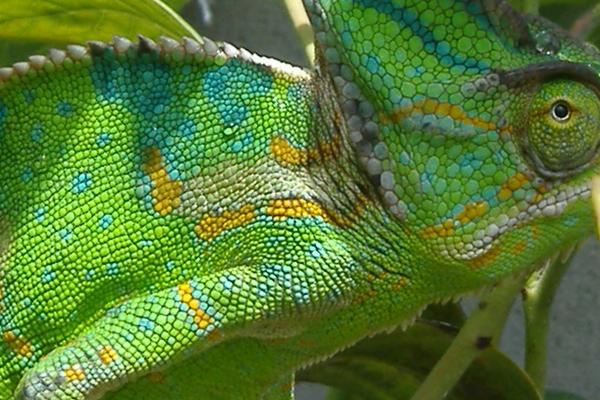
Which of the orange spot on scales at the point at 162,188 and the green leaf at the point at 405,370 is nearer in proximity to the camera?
the orange spot on scales at the point at 162,188

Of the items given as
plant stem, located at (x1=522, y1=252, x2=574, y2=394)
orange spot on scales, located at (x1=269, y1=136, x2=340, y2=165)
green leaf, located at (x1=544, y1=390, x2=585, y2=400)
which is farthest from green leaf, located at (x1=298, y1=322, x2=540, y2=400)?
orange spot on scales, located at (x1=269, y1=136, x2=340, y2=165)

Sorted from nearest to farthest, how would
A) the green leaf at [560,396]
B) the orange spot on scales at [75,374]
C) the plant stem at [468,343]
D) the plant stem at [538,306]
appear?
the orange spot on scales at [75,374]
the plant stem at [468,343]
the plant stem at [538,306]
the green leaf at [560,396]

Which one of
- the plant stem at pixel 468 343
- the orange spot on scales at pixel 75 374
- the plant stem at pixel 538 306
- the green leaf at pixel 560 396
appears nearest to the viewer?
the orange spot on scales at pixel 75 374

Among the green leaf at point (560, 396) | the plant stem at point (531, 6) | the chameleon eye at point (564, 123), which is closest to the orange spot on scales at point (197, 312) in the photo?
the chameleon eye at point (564, 123)

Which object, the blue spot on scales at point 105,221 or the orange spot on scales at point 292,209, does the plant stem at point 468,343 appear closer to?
the orange spot on scales at point 292,209

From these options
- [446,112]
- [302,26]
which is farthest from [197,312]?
[302,26]

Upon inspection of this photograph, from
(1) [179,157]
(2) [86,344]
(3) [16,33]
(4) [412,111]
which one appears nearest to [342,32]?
(4) [412,111]

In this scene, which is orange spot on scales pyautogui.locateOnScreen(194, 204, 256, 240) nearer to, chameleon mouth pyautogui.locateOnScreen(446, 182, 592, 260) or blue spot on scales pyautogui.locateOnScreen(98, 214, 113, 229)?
blue spot on scales pyautogui.locateOnScreen(98, 214, 113, 229)

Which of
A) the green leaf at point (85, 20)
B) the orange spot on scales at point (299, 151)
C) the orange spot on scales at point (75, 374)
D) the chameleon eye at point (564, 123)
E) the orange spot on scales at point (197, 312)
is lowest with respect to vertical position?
the orange spot on scales at point (75, 374)
